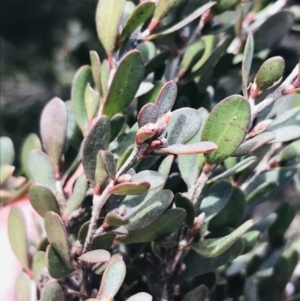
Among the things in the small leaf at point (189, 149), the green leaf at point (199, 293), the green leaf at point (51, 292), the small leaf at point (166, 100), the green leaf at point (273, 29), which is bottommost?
the green leaf at point (199, 293)

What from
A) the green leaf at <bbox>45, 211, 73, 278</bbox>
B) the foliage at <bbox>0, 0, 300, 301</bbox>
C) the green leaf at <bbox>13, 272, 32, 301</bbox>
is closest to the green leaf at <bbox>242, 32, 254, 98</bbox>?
the foliage at <bbox>0, 0, 300, 301</bbox>

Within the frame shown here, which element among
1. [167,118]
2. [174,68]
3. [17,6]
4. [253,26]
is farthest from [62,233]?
[17,6]

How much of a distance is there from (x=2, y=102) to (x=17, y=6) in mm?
391

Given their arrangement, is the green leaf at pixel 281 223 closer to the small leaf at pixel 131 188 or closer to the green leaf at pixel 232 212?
the green leaf at pixel 232 212

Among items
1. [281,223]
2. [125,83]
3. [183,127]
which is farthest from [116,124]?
[281,223]

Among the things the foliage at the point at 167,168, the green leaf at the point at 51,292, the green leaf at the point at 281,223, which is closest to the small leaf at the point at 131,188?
the foliage at the point at 167,168

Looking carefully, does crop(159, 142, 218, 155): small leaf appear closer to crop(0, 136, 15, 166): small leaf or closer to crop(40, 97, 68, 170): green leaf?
crop(40, 97, 68, 170): green leaf

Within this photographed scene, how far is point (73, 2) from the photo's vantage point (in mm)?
1914

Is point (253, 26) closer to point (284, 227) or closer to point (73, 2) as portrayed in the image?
point (284, 227)

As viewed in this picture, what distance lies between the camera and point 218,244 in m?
0.49

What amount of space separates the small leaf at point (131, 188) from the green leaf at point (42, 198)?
4.4 inches

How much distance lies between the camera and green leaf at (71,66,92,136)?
0.62 meters

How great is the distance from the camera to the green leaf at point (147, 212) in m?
0.46

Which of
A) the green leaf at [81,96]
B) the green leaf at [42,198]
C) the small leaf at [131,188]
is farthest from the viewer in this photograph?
the green leaf at [81,96]
